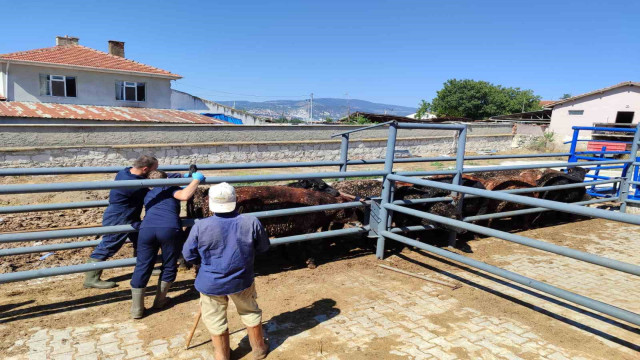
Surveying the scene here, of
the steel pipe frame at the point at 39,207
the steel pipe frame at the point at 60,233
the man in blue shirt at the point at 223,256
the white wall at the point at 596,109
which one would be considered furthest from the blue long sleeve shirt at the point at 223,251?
the white wall at the point at 596,109

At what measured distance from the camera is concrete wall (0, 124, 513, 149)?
14320 mm

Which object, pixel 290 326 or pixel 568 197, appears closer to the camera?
pixel 290 326

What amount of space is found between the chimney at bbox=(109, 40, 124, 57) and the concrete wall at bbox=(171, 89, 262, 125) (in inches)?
321

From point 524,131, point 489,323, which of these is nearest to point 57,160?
point 489,323

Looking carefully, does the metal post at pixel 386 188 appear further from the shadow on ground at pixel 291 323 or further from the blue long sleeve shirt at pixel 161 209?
the blue long sleeve shirt at pixel 161 209

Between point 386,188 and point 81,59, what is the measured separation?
77.2 ft

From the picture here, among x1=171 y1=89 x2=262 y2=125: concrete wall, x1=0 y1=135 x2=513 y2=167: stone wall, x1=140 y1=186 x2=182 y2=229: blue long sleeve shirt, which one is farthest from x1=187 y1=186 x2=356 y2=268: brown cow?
x1=171 y1=89 x2=262 y2=125: concrete wall

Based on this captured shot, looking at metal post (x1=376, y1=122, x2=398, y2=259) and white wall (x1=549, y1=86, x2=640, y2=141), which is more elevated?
white wall (x1=549, y1=86, x2=640, y2=141)

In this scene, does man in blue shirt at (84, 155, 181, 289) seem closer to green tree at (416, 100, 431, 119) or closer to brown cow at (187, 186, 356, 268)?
brown cow at (187, 186, 356, 268)

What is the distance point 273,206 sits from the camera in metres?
4.89

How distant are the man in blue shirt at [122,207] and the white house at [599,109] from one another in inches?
1194

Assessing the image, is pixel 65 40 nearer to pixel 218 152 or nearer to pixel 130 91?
pixel 130 91

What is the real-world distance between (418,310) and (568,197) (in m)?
5.57

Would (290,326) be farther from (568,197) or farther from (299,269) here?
(568,197)
